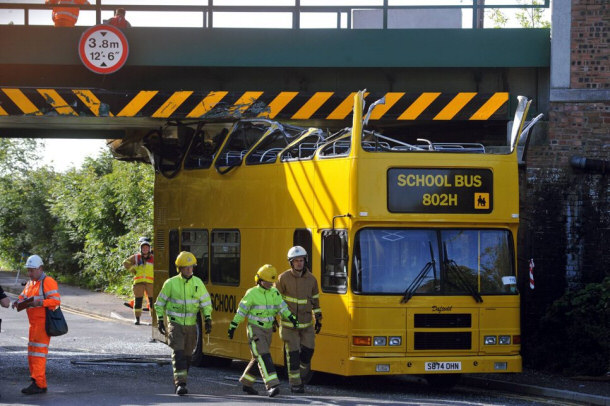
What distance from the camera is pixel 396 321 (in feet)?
46.3

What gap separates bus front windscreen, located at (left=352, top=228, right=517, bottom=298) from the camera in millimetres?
14195

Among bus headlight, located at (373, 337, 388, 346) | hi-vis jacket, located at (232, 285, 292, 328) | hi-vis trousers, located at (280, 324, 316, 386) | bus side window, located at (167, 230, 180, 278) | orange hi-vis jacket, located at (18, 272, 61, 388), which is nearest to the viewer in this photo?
orange hi-vis jacket, located at (18, 272, 61, 388)

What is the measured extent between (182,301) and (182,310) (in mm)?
106

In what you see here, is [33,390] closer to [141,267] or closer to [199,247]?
[199,247]

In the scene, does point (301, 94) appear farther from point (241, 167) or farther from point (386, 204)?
point (386, 204)

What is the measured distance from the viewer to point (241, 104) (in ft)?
58.9

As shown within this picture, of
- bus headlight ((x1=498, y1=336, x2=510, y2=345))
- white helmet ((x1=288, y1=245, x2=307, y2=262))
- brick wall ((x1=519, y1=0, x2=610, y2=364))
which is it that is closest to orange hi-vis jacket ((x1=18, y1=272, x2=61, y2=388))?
white helmet ((x1=288, y1=245, x2=307, y2=262))

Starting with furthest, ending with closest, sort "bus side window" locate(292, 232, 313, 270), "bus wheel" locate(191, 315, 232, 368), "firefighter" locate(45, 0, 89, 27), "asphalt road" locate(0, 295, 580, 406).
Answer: "firefighter" locate(45, 0, 89, 27)
"bus wheel" locate(191, 315, 232, 368)
"bus side window" locate(292, 232, 313, 270)
"asphalt road" locate(0, 295, 580, 406)

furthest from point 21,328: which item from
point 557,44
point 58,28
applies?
point 557,44

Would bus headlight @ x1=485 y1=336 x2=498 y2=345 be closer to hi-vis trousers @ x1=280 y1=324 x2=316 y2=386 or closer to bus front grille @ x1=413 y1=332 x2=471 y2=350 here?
bus front grille @ x1=413 y1=332 x2=471 y2=350

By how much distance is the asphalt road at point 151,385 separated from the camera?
1328 centimetres

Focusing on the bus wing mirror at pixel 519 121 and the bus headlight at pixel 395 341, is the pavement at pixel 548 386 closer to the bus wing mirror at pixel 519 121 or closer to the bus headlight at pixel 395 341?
the bus headlight at pixel 395 341

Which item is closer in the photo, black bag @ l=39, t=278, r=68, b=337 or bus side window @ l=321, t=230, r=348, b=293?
black bag @ l=39, t=278, r=68, b=337

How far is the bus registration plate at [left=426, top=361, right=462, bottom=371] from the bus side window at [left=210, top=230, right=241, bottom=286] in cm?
373
